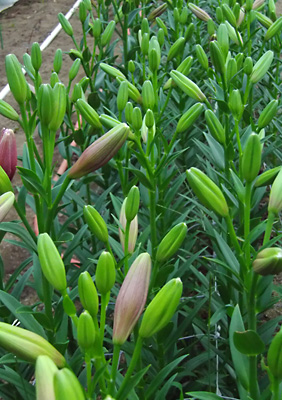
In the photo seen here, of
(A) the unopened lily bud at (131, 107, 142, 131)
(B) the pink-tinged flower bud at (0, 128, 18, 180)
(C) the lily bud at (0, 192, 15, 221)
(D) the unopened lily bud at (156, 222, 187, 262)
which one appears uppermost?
Answer: (B) the pink-tinged flower bud at (0, 128, 18, 180)

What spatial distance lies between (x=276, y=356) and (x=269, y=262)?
0.29 feet

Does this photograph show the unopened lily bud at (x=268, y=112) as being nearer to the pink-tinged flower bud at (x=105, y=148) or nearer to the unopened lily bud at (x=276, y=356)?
the pink-tinged flower bud at (x=105, y=148)

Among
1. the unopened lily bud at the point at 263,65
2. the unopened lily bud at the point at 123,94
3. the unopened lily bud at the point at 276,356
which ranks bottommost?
the unopened lily bud at the point at 276,356

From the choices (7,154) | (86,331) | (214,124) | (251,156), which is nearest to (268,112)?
(214,124)

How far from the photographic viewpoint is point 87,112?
83cm

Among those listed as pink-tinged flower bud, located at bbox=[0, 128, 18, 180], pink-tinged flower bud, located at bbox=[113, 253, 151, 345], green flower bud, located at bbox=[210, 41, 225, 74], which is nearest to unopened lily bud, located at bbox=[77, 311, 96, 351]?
pink-tinged flower bud, located at bbox=[113, 253, 151, 345]

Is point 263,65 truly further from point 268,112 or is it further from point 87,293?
point 87,293

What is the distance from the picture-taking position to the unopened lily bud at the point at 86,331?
458 millimetres

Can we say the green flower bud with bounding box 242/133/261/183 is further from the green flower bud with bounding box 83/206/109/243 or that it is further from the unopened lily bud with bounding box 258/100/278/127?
the unopened lily bud with bounding box 258/100/278/127

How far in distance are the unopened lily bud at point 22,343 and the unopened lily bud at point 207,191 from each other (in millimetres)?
239

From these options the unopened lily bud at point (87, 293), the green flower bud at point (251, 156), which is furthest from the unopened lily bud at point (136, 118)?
the unopened lily bud at point (87, 293)

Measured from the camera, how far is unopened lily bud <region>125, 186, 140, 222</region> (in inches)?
25.9

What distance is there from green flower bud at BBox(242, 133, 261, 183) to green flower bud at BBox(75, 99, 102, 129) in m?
0.33

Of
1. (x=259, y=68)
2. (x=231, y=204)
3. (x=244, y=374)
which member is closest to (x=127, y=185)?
(x=231, y=204)
